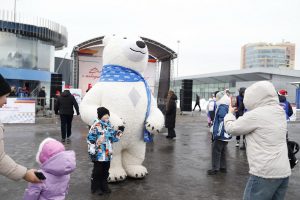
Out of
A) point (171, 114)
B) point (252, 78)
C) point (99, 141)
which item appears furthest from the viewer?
point (252, 78)

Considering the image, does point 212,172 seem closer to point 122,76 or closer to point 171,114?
point 122,76

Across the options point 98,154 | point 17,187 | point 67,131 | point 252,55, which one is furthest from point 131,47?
point 252,55

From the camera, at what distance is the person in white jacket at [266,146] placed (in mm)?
3111

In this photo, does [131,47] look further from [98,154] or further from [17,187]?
[17,187]

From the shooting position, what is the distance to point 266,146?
10.3ft

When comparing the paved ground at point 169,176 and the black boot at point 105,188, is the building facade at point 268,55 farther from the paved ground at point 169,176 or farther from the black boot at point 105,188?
the black boot at point 105,188

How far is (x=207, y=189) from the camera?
5.23 m

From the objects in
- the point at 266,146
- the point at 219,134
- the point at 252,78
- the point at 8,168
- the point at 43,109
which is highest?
the point at 252,78

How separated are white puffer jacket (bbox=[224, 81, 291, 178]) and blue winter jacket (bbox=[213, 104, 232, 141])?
9.25 feet

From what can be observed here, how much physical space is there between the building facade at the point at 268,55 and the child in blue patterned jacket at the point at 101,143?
100274 millimetres

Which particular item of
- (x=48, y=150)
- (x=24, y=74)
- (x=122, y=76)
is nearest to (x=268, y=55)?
(x=24, y=74)

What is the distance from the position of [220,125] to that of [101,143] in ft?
8.09

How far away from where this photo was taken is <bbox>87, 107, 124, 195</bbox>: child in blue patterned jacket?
4605 millimetres

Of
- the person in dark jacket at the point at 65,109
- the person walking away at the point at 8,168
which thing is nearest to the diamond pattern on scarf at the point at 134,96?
the person walking away at the point at 8,168
